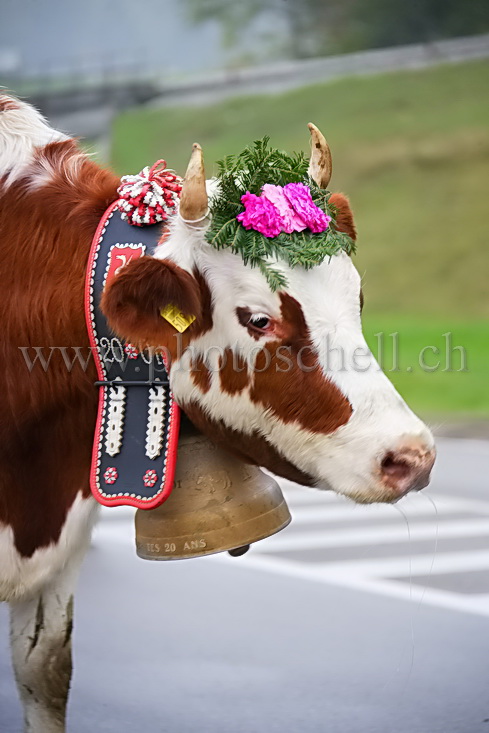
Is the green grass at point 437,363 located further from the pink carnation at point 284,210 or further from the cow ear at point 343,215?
the pink carnation at point 284,210

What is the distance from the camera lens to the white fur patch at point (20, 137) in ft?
10.3

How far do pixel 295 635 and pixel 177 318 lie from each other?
3100mm

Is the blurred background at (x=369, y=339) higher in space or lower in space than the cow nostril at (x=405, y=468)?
lower

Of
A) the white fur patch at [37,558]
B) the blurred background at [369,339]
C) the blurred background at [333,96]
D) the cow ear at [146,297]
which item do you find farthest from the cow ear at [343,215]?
the blurred background at [333,96]

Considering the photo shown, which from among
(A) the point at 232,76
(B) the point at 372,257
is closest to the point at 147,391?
(B) the point at 372,257

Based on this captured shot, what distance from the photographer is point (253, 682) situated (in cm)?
487

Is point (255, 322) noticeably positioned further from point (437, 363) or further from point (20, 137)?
point (437, 363)

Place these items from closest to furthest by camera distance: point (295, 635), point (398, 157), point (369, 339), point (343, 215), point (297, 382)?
point (297, 382) → point (343, 215) → point (295, 635) → point (369, 339) → point (398, 157)

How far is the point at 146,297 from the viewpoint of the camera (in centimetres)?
268

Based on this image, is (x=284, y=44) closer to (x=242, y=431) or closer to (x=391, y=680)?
(x=391, y=680)

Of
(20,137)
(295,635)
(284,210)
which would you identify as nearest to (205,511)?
(284,210)

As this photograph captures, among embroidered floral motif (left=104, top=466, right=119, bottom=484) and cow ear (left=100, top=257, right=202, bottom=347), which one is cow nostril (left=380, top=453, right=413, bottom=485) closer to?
cow ear (left=100, top=257, right=202, bottom=347)

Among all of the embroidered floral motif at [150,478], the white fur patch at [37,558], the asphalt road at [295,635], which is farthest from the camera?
the asphalt road at [295,635]

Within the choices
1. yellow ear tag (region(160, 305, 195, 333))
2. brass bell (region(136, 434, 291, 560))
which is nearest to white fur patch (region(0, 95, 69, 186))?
yellow ear tag (region(160, 305, 195, 333))
